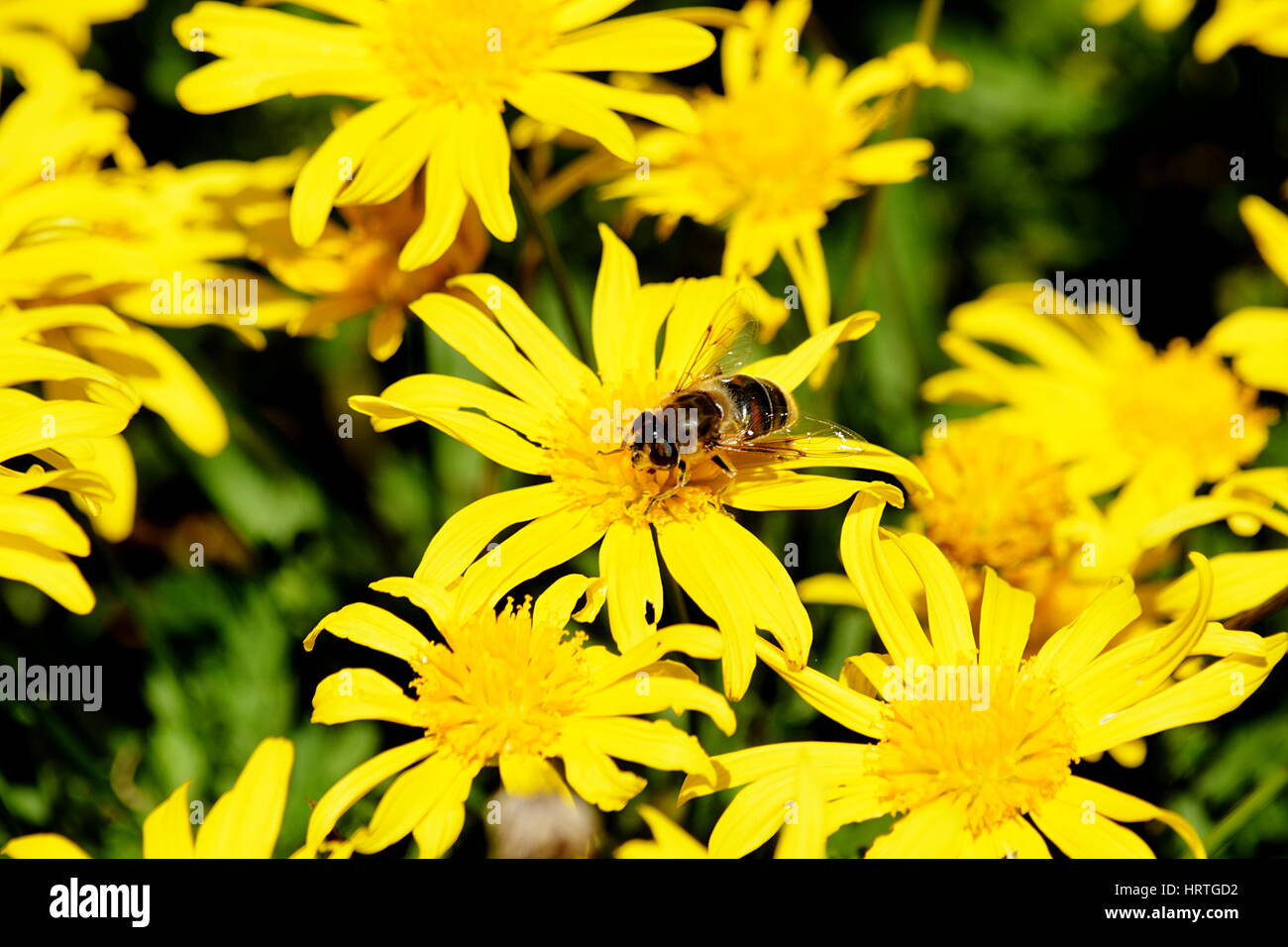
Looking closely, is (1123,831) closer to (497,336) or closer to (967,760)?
(967,760)

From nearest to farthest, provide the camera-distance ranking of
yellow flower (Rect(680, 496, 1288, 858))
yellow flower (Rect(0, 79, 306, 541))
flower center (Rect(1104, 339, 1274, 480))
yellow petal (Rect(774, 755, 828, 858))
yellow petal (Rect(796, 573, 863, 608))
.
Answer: yellow petal (Rect(774, 755, 828, 858)) < yellow flower (Rect(680, 496, 1288, 858)) < yellow flower (Rect(0, 79, 306, 541)) < yellow petal (Rect(796, 573, 863, 608)) < flower center (Rect(1104, 339, 1274, 480))

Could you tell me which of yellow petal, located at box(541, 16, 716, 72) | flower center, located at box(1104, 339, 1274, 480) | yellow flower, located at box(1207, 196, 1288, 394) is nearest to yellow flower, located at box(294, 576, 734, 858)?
yellow petal, located at box(541, 16, 716, 72)

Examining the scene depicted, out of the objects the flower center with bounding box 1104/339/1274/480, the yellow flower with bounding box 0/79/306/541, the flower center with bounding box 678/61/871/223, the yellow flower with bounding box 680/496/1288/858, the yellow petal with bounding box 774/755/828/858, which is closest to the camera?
the yellow petal with bounding box 774/755/828/858

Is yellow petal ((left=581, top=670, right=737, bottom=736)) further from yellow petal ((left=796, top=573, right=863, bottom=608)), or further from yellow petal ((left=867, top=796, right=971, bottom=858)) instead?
yellow petal ((left=796, top=573, right=863, bottom=608))

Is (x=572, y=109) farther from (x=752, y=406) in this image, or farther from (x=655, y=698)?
(x=655, y=698)

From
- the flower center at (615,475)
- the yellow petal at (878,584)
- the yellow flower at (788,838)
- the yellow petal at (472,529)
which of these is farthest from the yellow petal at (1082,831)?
the yellow petal at (472,529)

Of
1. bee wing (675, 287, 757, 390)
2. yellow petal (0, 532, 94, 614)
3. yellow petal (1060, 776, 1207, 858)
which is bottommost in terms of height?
yellow petal (1060, 776, 1207, 858)

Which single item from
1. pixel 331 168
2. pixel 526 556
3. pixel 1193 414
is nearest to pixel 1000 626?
pixel 526 556

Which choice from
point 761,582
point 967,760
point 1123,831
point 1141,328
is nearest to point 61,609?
point 761,582
